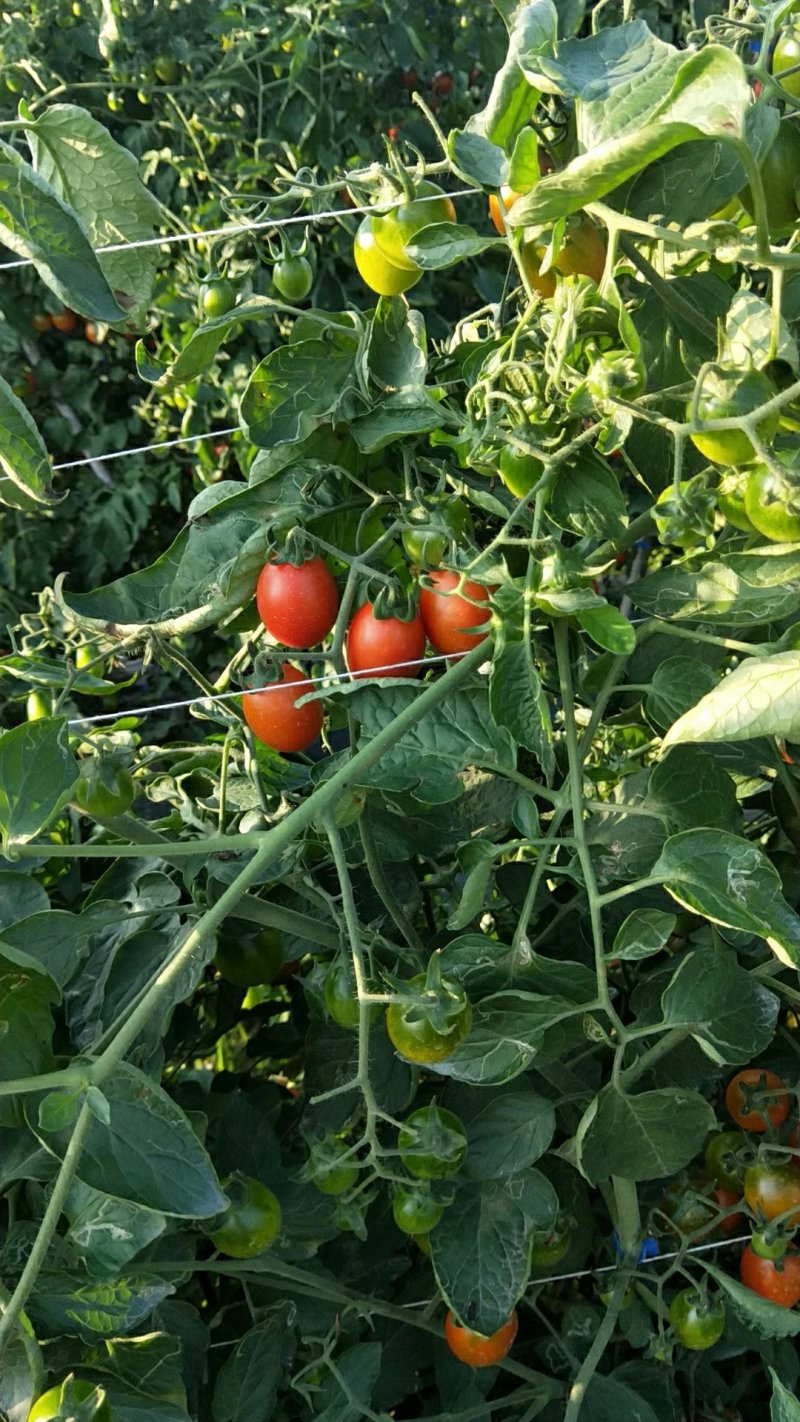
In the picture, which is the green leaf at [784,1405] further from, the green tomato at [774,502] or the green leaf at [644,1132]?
the green tomato at [774,502]

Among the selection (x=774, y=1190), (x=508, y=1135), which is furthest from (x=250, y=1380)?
(x=774, y=1190)

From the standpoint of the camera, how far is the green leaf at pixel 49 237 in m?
0.51

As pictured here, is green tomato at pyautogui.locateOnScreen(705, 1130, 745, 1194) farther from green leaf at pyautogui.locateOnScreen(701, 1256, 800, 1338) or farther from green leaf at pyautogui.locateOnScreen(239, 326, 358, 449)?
green leaf at pyautogui.locateOnScreen(239, 326, 358, 449)

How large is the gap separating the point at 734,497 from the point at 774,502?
0.15 ft

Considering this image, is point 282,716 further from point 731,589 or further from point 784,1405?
point 784,1405

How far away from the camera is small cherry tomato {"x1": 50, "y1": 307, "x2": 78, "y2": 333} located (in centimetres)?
222

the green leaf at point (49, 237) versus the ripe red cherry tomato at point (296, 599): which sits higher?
the green leaf at point (49, 237)

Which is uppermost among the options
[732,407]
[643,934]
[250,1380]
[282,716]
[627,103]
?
[627,103]

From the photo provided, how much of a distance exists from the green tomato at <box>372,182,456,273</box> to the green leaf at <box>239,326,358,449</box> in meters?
0.05

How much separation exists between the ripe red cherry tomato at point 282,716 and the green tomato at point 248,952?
0.17 meters

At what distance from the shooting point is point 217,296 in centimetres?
65

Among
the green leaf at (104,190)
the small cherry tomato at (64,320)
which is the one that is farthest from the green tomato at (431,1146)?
the small cherry tomato at (64,320)

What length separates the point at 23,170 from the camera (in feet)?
1.68

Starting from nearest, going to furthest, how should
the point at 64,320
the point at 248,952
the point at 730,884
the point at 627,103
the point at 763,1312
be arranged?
the point at 627,103
the point at 730,884
the point at 763,1312
the point at 248,952
the point at 64,320
